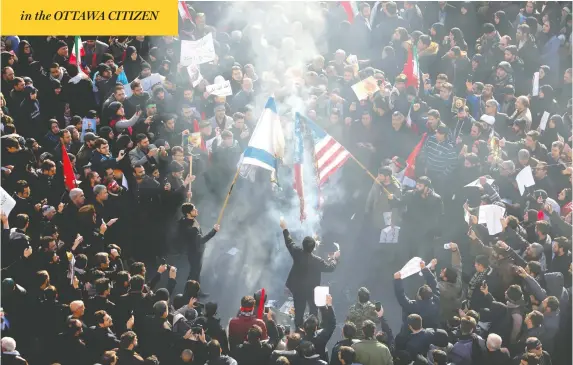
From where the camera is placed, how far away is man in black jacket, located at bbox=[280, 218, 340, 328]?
40.3ft

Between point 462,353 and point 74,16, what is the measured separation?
7420 mm

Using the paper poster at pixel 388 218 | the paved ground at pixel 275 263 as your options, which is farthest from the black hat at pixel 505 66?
the paper poster at pixel 388 218

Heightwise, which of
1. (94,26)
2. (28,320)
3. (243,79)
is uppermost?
(94,26)

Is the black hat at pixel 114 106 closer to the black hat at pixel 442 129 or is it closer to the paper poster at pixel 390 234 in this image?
the paper poster at pixel 390 234

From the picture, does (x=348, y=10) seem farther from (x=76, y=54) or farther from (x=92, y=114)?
(x=92, y=114)

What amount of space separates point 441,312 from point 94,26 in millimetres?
6588

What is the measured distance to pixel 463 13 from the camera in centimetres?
1845

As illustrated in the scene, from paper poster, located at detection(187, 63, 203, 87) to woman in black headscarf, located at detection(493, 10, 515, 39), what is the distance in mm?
6138

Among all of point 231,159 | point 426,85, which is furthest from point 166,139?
point 426,85

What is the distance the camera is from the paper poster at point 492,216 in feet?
41.7

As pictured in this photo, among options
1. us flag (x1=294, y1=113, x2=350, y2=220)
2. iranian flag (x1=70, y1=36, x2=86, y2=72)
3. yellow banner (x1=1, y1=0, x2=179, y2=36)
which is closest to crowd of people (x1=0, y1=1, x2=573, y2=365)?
iranian flag (x1=70, y1=36, x2=86, y2=72)

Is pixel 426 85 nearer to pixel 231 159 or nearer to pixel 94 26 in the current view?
pixel 231 159

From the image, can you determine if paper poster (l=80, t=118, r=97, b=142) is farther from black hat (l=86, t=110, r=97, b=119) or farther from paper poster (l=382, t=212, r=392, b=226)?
paper poster (l=382, t=212, r=392, b=226)

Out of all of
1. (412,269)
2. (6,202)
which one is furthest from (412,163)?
(6,202)
